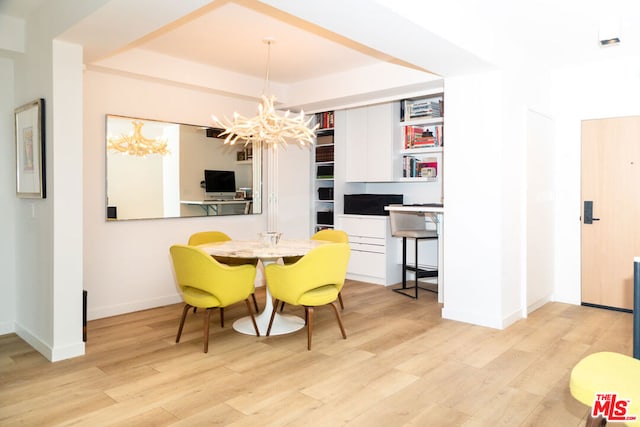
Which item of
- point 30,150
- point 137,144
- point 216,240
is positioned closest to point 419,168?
point 216,240

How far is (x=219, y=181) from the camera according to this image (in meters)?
5.19

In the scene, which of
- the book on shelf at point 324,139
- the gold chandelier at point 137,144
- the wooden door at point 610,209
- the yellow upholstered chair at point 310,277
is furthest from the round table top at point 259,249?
the wooden door at point 610,209

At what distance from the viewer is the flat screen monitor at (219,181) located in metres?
5.06

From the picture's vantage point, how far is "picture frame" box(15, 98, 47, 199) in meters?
3.16

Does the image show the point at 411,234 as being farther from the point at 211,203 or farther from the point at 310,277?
the point at 211,203

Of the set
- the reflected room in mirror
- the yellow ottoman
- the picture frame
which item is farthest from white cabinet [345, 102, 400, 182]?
the yellow ottoman

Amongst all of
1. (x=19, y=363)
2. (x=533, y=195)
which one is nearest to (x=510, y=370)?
(x=533, y=195)

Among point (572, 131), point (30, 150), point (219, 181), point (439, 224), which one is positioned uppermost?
point (572, 131)

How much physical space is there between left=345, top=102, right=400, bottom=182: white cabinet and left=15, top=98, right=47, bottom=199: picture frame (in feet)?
12.2

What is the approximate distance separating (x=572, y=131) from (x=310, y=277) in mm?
3402

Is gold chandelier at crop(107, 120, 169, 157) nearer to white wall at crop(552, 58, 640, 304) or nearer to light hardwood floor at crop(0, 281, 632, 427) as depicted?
light hardwood floor at crop(0, 281, 632, 427)

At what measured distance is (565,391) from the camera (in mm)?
2668

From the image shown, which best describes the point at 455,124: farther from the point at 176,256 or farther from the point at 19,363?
the point at 19,363

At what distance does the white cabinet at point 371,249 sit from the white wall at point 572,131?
187cm
